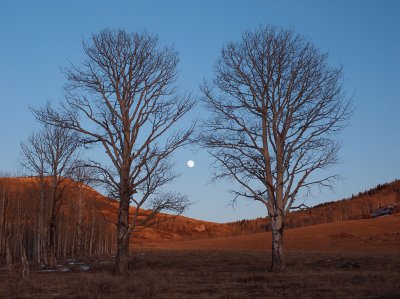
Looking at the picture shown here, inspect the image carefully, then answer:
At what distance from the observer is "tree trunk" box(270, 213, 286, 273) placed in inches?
731

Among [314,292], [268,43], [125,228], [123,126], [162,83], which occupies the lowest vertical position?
[314,292]

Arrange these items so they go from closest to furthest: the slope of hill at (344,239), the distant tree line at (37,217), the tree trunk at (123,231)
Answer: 1. the tree trunk at (123,231)
2. the distant tree line at (37,217)
3. the slope of hill at (344,239)

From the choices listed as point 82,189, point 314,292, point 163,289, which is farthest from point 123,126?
point 82,189

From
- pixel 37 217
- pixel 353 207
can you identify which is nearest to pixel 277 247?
pixel 37 217

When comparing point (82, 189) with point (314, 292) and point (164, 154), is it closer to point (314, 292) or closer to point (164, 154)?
point (164, 154)

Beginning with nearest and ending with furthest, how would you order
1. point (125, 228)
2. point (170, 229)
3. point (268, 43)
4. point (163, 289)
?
point (163, 289) → point (125, 228) → point (268, 43) → point (170, 229)

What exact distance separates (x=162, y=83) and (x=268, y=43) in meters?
4.90

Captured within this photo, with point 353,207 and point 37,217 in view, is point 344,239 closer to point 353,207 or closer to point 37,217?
point 37,217

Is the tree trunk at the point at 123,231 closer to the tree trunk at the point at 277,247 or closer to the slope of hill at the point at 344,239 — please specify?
the tree trunk at the point at 277,247

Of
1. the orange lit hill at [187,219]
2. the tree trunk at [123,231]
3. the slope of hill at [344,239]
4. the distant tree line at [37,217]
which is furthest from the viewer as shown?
the orange lit hill at [187,219]

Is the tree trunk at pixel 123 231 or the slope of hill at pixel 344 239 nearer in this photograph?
the tree trunk at pixel 123 231

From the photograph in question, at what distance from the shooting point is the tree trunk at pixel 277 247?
731 inches

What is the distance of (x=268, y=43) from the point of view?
64.6 feet

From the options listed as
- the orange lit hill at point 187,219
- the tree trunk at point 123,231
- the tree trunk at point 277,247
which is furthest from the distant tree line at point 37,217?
the tree trunk at point 277,247
